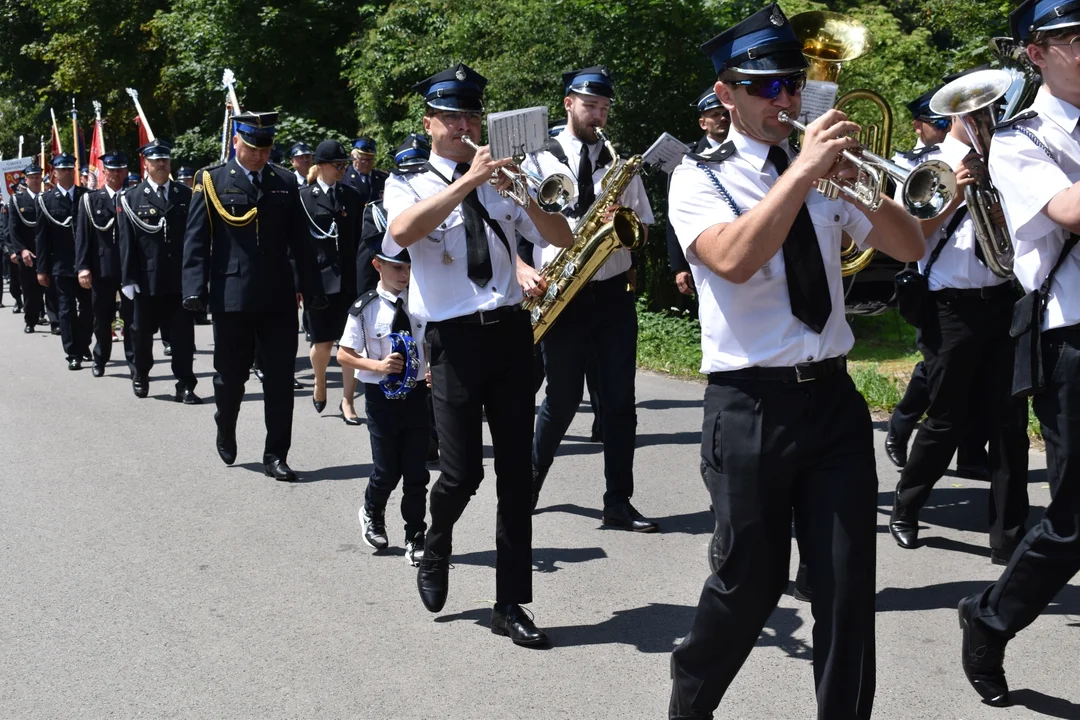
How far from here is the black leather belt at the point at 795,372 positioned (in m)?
3.62

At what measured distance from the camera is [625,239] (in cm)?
633

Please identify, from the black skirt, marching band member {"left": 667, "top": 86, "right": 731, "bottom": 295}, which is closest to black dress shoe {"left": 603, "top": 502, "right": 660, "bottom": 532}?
marching band member {"left": 667, "top": 86, "right": 731, "bottom": 295}

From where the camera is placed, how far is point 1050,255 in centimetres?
414

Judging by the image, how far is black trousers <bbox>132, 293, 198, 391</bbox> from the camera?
11508 mm

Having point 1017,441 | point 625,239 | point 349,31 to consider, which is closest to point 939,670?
point 1017,441

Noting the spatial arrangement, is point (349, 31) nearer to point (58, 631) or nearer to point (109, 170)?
point (109, 170)

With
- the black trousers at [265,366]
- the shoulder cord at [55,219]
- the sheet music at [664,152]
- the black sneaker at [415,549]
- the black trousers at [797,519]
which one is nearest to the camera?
the black trousers at [797,519]

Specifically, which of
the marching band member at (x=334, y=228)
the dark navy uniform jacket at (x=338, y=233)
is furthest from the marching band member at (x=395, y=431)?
the dark navy uniform jacket at (x=338, y=233)

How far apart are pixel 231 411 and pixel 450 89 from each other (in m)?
4.14

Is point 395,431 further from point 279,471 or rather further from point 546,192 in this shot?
point 279,471

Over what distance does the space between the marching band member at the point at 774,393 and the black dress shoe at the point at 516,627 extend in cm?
145

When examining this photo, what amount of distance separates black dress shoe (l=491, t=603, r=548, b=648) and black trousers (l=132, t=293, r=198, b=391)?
6.71 meters

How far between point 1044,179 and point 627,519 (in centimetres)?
335

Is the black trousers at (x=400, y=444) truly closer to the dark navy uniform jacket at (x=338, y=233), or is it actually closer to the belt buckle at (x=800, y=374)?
the belt buckle at (x=800, y=374)
